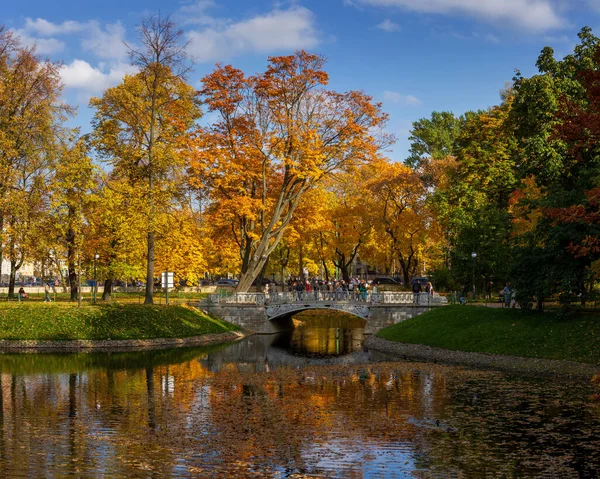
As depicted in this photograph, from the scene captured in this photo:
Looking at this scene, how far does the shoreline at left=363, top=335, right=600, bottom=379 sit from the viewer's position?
33747mm

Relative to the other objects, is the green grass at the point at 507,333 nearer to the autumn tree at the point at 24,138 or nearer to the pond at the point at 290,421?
the pond at the point at 290,421

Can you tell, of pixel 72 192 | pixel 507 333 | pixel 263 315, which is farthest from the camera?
pixel 263 315

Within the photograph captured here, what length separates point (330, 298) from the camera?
5794 centimetres

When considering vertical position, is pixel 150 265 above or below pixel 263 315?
above

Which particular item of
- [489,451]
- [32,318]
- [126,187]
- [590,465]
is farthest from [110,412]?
[126,187]

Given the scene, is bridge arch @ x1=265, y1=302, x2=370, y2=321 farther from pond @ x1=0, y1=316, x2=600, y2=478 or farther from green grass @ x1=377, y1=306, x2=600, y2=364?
pond @ x1=0, y1=316, x2=600, y2=478

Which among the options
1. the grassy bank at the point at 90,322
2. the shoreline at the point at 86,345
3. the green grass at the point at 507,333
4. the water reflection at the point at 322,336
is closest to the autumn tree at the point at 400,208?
the water reflection at the point at 322,336

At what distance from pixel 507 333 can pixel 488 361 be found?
3294mm

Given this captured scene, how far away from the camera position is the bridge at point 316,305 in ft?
186

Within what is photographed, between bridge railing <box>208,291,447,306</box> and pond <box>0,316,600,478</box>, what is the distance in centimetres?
1826

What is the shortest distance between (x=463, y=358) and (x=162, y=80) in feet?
99.9

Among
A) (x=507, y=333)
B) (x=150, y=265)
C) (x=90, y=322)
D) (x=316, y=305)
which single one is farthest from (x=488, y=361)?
(x=150, y=265)

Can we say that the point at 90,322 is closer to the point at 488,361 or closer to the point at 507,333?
the point at 488,361

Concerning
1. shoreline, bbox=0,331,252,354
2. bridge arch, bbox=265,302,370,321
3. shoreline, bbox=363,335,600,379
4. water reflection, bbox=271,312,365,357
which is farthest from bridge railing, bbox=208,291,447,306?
shoreline, bbox=0,331,252,354
